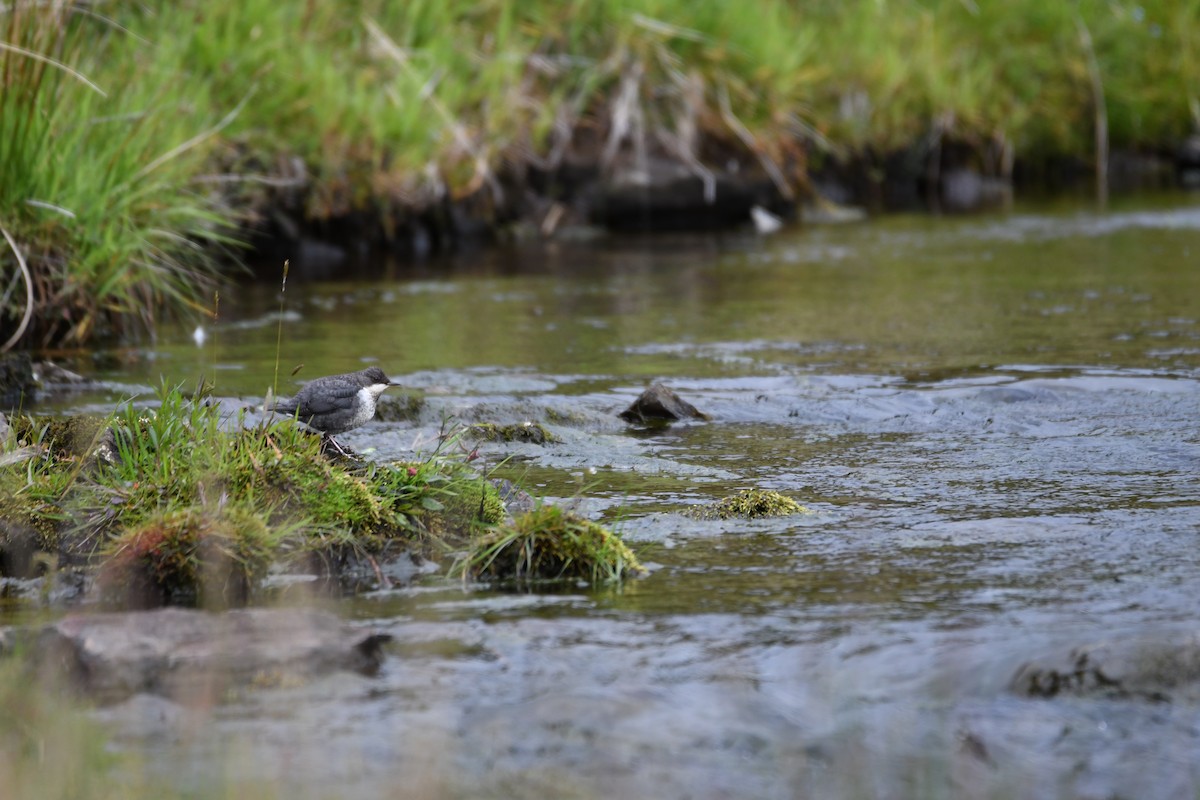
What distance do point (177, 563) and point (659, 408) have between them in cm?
248

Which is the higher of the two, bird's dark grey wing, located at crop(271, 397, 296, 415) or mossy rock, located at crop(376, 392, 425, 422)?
bird's dark grey wing, located at crop(271, 397, 296, 415)

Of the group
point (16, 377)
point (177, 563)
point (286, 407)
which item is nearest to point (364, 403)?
point (286, 407)

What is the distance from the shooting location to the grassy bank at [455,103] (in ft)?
22.9

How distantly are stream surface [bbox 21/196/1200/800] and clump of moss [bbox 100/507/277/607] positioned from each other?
1.10 feet

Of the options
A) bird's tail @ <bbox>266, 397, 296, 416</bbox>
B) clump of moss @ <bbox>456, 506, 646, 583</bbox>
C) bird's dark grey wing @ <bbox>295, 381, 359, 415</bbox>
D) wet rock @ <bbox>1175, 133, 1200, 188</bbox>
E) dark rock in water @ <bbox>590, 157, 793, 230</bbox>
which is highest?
wet rock @ <bbox>1175, 133, 1200, 188</bbox>

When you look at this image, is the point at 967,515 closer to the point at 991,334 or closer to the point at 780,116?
the point at 991,334

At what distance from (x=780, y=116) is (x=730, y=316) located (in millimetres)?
5306

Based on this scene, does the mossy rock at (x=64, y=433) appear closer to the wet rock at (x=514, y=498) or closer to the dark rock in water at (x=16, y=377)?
the wet rock at (x=514, y=498)

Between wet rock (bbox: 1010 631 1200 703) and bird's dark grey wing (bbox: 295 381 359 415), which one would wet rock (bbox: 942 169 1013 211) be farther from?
wet rock (bbox: 1010 631 1200 703)

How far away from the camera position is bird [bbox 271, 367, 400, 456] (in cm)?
450

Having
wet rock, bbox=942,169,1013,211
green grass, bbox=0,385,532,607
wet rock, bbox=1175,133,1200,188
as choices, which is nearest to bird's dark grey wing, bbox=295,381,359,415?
green grass, bbox=0,385,532,607

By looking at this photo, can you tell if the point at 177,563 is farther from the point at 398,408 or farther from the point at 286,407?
the point at 398,408

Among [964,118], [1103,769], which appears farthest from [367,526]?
[964,118]

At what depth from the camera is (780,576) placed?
3.67 meters
